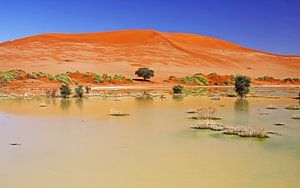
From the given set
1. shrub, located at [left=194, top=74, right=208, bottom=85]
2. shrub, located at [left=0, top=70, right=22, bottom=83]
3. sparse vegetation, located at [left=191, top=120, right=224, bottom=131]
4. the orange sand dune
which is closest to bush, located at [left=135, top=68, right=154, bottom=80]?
the orange sand dune

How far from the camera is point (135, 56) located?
2509 inches

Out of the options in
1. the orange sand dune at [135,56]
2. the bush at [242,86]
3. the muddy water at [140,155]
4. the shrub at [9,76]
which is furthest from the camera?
the orange sand dune at [135,56]

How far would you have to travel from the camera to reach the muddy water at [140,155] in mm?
6609

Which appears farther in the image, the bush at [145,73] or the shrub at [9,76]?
the bush at [145,73]

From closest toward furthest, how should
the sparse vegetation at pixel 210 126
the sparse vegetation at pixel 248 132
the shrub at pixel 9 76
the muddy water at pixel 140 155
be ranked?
the muddy water at pixel 140 155
the sparse vegetation at pixel 248 132
the sparse vegetation at pixel 210 126
the shrub at pixel 9 76

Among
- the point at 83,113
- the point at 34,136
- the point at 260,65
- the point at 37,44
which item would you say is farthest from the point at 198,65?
the point at 34,136

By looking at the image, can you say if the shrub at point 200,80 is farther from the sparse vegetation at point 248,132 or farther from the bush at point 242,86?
the sparse vegetation at point 248,132

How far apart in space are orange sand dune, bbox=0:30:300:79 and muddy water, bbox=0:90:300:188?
117ft

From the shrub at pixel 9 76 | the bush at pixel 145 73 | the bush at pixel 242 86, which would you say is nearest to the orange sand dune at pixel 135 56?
the bush at pixel 145 73

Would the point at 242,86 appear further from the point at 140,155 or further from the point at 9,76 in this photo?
the point at 9,76

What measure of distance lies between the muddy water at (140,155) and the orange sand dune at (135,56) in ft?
117

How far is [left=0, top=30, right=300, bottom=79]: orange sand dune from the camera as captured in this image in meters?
53.7

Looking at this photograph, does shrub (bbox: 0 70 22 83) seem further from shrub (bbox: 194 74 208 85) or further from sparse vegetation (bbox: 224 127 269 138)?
sparse vegetation (bbox: 224 127 269 138)

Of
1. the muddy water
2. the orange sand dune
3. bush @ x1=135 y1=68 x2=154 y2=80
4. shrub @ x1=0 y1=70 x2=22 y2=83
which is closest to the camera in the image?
the muddy water
